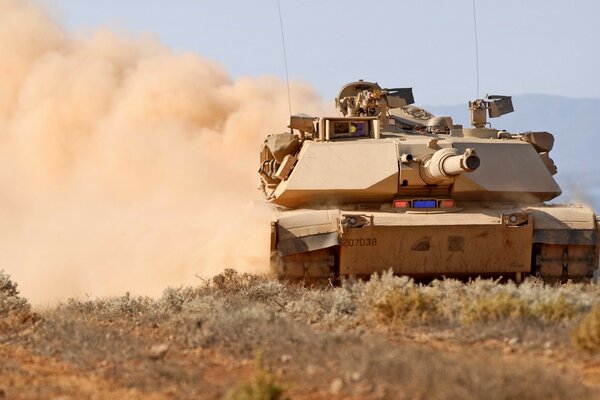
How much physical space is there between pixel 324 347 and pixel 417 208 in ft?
20.6

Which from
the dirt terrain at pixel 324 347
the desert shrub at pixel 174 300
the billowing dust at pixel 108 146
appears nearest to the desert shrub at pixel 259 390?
the dirt terrain at pixel 324 347

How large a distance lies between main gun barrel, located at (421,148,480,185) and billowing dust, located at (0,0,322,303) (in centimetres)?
410

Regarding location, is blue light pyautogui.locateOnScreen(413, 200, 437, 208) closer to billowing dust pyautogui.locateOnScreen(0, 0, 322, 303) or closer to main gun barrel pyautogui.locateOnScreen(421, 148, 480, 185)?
main gun barrel pyautogui.locateOnScreen(421, 148, 480, 185)

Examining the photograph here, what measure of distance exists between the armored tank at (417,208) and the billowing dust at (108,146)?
298cm

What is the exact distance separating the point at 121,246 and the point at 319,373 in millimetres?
10881

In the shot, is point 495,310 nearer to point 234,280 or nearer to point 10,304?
point 234,280

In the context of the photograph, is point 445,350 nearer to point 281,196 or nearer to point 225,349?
point 225,349

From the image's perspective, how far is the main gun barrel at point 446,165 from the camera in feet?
43.0

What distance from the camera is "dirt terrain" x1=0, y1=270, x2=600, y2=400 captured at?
267 inches

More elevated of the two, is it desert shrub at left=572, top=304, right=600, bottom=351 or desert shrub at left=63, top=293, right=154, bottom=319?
desert shrub at left=572, top=304, right=600, bottom=351

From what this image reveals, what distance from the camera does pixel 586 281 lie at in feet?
45.4

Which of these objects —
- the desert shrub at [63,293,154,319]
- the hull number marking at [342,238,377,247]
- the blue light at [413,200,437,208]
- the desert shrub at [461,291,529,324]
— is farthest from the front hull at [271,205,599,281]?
the desert shrub at [461,291,529,324]

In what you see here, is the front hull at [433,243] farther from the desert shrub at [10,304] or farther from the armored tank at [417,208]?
the desert shrub at [10,304]

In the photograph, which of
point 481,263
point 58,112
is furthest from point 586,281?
point 58,112
